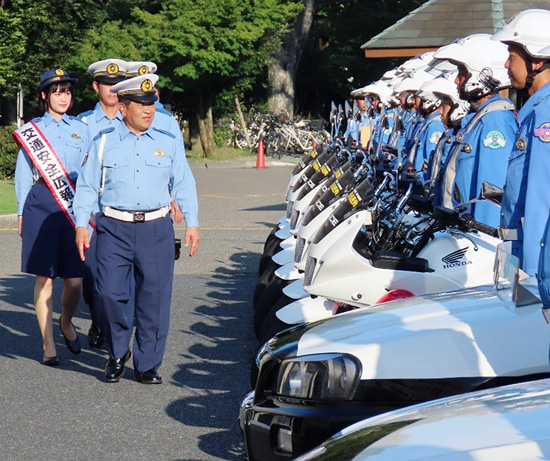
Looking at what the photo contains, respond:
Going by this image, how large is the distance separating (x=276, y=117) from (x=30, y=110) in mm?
7887

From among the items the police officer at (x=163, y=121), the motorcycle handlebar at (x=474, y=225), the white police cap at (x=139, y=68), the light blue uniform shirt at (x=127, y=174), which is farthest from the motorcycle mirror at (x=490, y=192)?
the white police cap at (x=139, y=68)

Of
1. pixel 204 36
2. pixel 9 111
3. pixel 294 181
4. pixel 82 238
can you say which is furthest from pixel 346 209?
pixel 204 36

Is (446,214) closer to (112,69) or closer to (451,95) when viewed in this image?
(451,95)

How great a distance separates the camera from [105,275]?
708cm

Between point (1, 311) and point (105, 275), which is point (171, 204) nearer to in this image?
point (105, 275)

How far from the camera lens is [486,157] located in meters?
6.27

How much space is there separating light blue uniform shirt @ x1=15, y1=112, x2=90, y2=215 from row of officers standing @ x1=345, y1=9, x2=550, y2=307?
1.99 metres

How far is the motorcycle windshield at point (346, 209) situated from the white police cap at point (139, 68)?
6.69 ft

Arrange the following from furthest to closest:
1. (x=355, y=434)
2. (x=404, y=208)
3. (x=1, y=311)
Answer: (x=1, y=311) → (x=404, y=208) → (x=355, y=434)

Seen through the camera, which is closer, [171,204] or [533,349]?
[533,349]

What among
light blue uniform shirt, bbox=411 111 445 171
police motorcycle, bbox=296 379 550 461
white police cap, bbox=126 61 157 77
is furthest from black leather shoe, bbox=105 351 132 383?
police motorcycle, bbox=296 379 550 461

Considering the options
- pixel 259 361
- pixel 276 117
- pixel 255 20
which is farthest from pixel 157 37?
pixel 259 361

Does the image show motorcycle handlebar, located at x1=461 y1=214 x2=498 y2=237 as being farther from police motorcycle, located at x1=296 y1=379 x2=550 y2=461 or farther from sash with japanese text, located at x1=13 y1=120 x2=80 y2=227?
sash with japanese text, located at x1=13 y1=120 x2=80 y2=227

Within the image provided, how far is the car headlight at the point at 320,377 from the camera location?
4195mm
